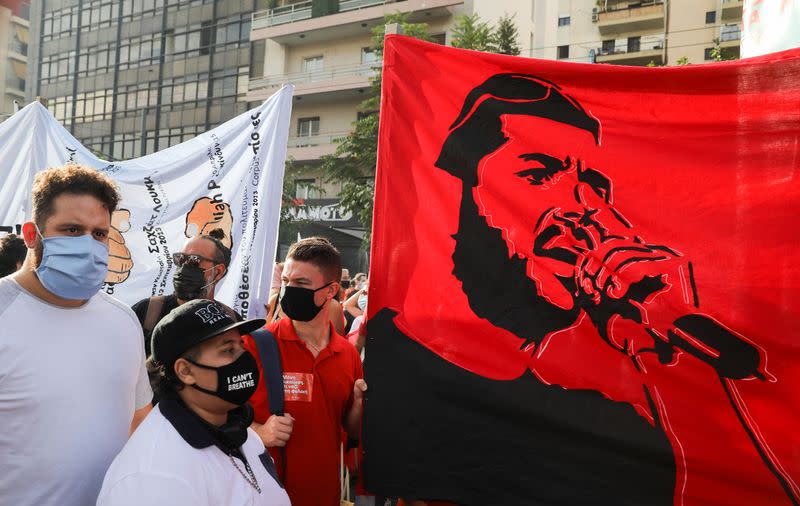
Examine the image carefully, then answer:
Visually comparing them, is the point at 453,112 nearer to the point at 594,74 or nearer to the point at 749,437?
the point at 594,74

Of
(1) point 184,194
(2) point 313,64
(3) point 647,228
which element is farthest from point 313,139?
(3) point 647,228

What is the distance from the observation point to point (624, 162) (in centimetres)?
283

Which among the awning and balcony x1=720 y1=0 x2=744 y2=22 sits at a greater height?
the awning

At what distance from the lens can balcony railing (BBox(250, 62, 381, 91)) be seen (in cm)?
3053

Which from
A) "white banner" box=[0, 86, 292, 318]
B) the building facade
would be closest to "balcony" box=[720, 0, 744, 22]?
the building facade

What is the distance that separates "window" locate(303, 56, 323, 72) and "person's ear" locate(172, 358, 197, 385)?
32.0m

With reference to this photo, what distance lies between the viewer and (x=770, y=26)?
12.0ft

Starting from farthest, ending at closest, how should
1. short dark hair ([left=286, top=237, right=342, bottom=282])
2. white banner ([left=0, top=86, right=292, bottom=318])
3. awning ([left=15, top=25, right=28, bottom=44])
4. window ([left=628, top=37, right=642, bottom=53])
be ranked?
1. awning ([left=15, top=25, right=28, bottom=44])
2. window ([left=628, top=37, right=642, bottom=53])
3. white banner ([left=0, top=86, right=292, bottom=318])
4. short dark hair ([left=286, top=237, right=342, bottom=282])

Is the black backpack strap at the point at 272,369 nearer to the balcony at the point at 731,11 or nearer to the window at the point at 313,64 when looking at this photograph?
the window at the point at 313,64

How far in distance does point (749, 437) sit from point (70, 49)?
160 ft

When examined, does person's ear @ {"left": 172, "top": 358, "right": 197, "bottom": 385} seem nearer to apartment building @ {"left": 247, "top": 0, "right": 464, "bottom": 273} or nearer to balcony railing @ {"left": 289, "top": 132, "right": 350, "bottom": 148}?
apartment building @ {"left": 247, "top": 0, "right": 464, "bottom": 273}

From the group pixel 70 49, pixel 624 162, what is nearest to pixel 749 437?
pixel 624 162

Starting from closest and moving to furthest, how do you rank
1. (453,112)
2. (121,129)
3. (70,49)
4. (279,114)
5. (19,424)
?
(19,424), (453,112), (279,114), (121,129), (70,49)

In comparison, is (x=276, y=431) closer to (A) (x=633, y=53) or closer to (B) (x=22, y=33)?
(A) (x=633, y=53)
